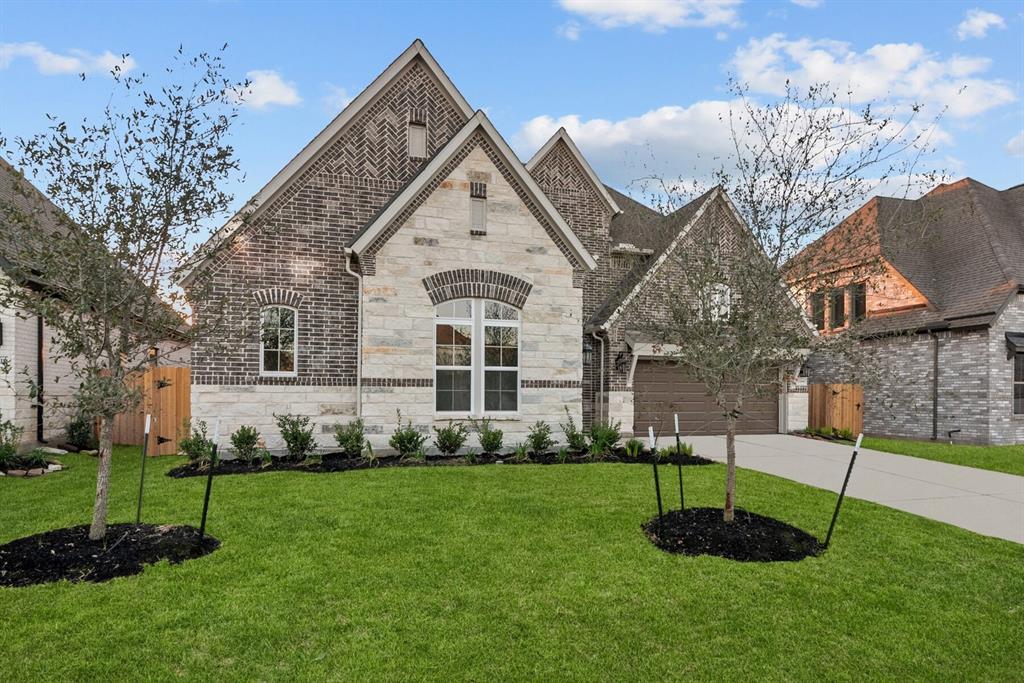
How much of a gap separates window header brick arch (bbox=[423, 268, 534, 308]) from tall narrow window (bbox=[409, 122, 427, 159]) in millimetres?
3771

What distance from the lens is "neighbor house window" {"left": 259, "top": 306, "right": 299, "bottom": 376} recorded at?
13.5 meters

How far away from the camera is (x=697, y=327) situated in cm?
689

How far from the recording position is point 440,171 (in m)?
13.2

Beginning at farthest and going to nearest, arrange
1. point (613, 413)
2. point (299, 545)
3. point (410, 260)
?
1. point (613, 413)
2. point (410, 260)
3. point (299, 545)

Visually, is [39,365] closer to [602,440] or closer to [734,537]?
[602,440]

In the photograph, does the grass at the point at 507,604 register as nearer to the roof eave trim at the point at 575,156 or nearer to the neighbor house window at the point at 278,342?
the neighbor house window at the point at 278,342

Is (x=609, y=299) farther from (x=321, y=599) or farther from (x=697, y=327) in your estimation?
(x=321, y=599)

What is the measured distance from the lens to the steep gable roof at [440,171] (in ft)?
41.7

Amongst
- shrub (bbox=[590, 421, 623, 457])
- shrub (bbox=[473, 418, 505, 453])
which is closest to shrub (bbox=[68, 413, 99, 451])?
shrub (bbox=[473, 418, 505, 453])

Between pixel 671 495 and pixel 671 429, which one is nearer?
pixel 671 495

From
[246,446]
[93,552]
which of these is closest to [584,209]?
[246,446]

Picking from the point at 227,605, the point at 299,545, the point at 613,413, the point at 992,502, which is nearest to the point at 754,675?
the point at 227,605

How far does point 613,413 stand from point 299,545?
1106 cm

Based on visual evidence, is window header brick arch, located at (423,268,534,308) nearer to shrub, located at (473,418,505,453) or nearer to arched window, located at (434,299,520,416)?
arched window, located at (434,299,520,416)
